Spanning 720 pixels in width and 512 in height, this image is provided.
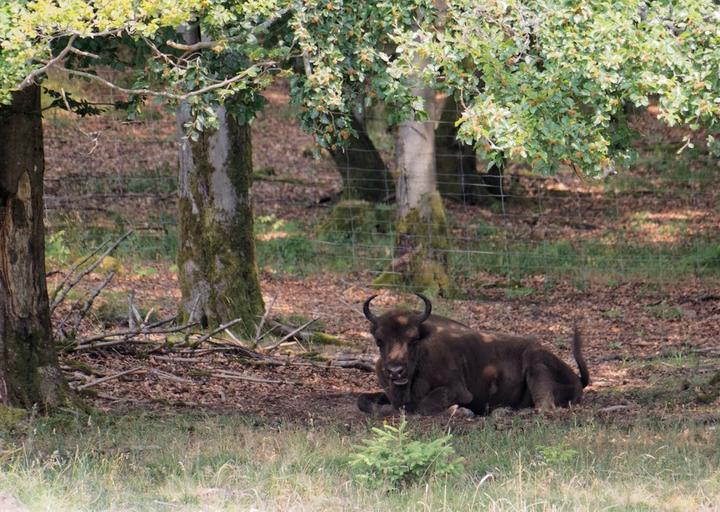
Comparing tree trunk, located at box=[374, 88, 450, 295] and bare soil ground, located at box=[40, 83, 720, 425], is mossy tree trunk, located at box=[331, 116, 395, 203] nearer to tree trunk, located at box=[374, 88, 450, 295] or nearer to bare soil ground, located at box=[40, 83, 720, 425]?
bare soil ground, located at box=[40, 83, 720, 425]

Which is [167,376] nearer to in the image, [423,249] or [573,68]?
[573,68]

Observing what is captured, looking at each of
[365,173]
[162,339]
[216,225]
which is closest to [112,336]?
[162,339]

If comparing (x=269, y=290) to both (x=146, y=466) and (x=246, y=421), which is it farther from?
(x=146, y=466)

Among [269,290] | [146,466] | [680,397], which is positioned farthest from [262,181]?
[146,466]

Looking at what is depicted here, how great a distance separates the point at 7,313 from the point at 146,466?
203cm

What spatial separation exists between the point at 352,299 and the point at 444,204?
6.00 m

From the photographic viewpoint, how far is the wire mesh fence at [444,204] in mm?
19078

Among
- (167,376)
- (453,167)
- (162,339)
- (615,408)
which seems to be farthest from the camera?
(453,167)

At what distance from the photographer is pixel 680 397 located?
10.7 meters

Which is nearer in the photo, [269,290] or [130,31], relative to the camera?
[130,31]

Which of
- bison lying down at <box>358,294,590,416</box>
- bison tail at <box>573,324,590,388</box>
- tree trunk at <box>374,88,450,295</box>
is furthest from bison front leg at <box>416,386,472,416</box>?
tree trunk at <box>374,88,450,295</box>

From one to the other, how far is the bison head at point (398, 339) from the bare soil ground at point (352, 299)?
0.58 metres

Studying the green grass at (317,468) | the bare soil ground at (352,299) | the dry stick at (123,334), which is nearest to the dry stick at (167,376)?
the bare soil ground at (352,299)

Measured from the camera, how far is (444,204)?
22781 mm
